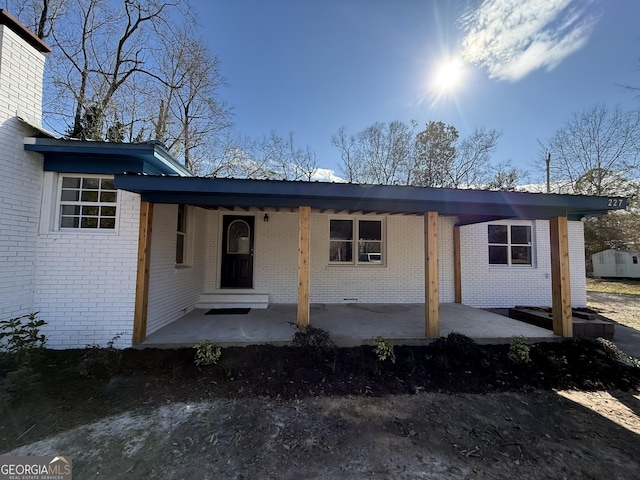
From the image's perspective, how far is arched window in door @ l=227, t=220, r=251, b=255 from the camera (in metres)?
7.35

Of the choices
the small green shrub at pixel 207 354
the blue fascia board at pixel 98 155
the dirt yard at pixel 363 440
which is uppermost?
the blue fascia board at pixel 98 155

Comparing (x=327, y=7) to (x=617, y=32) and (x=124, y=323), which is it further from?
(x=124, y=323)

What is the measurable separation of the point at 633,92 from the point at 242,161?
14.9 metres

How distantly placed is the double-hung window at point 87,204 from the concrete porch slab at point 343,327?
81.0 inches

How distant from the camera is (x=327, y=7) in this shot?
834 centimetres

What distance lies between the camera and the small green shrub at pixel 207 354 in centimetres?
374

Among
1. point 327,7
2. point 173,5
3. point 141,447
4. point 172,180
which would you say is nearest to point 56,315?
point 172,180

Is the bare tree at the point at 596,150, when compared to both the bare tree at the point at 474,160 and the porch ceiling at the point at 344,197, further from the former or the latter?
the porch ceiling at the point at 344,197

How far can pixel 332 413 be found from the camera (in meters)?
2.96

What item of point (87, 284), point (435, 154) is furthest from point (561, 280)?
point (435, 154)

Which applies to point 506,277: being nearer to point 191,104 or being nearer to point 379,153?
point 379,153

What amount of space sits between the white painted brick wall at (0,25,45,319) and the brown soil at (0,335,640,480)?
40.8 inches

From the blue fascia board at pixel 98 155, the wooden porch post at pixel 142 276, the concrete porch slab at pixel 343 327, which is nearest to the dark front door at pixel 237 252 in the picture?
the concrete porch slab at pixel 343 327
